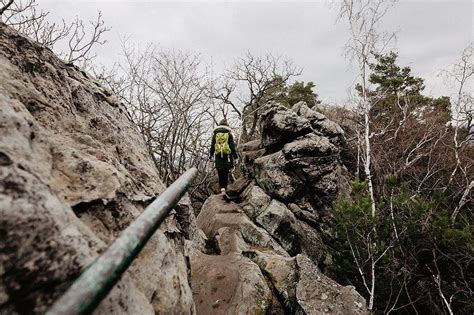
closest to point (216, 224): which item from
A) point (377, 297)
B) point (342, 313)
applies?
point (342, 313)

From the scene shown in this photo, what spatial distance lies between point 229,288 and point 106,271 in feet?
17.2

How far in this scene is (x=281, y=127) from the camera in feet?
39.3

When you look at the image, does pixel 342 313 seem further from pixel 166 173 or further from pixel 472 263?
pixel 166 173

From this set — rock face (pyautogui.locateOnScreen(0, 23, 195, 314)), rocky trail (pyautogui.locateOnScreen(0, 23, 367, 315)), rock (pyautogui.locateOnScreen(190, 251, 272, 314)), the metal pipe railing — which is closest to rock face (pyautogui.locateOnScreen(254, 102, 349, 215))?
rocky trail (pyautogui.locateOnScreen(0, 23, 367, 315))

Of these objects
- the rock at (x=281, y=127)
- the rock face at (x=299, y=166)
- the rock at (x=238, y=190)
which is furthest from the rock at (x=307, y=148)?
the rock at (x=238, y=190)

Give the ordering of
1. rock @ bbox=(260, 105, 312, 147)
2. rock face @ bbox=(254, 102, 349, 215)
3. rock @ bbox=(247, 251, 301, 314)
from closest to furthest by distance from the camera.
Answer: rock @ bbox=(247, 251, 301, 314) → rock face @ bbox=(254, 102, 349, 215) → rock @ bbox=(260, 105, 312, 147)

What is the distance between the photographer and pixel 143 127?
13.0m

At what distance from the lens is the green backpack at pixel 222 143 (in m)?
8.59

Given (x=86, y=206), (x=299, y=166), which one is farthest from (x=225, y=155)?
(x=86, y=206)

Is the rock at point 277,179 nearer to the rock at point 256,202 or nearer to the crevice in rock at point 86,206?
the rock at point 256,202

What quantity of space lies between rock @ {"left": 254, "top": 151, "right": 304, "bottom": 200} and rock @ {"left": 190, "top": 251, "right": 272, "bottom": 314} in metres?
4.47

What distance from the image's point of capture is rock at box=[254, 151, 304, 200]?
10688mm

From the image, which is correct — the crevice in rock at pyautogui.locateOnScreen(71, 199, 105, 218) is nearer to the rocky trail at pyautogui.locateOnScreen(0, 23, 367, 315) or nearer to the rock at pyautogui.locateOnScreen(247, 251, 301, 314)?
the rocky trail at pyautogui.locateOnScreen(0, 23, 367, 315)

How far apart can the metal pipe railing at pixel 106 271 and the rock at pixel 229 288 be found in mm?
4753
